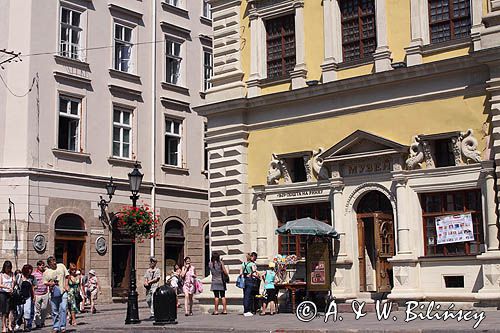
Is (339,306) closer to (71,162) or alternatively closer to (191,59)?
(71,162)

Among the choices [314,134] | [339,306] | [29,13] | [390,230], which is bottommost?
[339,306]

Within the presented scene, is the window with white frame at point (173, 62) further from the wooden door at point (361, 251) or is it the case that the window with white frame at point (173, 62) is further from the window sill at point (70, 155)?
the wooden door at point (361, 251)

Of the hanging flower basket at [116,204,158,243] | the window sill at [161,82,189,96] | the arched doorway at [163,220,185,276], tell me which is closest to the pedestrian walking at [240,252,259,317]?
the hanging flower basket at [116,204,158,243]

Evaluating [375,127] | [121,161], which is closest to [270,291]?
[375,127]

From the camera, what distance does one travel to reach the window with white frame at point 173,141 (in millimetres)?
37591

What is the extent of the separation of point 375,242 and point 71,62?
1653 cm

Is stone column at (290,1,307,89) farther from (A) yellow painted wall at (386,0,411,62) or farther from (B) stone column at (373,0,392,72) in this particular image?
(A) yellow painted wall at (386,0,411,62)

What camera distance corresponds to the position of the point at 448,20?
72.4 ft

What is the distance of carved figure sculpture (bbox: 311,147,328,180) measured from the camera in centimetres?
2400

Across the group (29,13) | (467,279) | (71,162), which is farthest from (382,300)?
(29,13)

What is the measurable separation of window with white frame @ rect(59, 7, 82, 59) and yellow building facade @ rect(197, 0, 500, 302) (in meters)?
8.52

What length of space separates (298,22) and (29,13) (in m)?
12.2

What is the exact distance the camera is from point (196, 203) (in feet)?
126

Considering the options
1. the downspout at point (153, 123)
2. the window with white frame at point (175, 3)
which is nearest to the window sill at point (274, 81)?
the downspout at point (153, 123)
